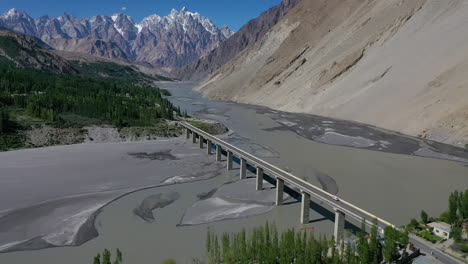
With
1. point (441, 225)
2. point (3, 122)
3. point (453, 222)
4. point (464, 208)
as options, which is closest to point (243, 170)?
point (441, 225)

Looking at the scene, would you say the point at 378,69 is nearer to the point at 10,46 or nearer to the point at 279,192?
the point at 279,192

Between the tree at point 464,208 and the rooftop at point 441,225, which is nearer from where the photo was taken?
the rooftop at point 441,225

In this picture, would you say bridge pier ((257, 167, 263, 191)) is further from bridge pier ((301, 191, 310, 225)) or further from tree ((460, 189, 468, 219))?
tree ((460, 189, 468, 219))

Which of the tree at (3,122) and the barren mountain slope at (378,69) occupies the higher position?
the barren mountain slope at (378,69)

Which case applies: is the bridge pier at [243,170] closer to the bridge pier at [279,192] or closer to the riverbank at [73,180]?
the riverbank at [73,180]

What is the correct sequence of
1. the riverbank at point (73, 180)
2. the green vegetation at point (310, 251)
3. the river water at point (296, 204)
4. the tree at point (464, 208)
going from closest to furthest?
the green vegetation at point (310, 251) < the river water at point (296, 204) < the tree at point (464, 208) < the riverbank at point (73, 180)

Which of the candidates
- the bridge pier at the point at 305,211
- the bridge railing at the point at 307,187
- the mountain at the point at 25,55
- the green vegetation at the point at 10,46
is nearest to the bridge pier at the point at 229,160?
the bridge railing at the point at 307,187

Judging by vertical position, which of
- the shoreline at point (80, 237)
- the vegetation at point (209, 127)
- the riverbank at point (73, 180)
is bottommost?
the shoreline at point (80, 237)

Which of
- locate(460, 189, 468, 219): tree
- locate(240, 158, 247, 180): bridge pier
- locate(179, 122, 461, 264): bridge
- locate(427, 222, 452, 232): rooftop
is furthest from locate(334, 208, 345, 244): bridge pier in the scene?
locate(240, 158, 247, 180): bridge pier

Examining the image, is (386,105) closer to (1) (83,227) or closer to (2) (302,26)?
(1) (83,227)
